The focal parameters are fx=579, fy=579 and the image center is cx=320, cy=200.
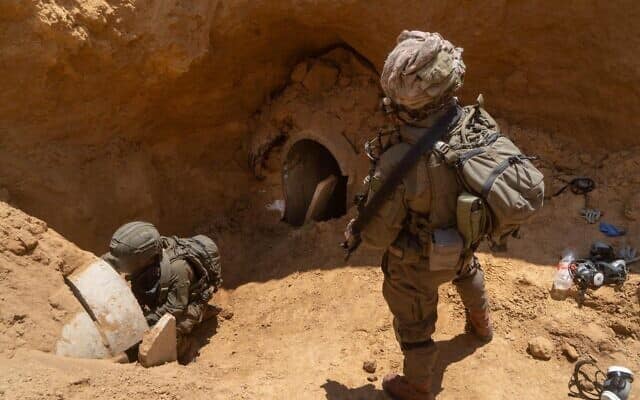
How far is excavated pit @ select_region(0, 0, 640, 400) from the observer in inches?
152

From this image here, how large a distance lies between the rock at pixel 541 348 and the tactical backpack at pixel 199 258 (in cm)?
243

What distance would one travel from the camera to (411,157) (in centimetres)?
300

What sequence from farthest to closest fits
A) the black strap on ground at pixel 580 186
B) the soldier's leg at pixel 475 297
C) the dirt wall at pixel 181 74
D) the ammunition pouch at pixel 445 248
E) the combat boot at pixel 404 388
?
the black strap on ground at pixel 580 186, the dirt wall at pixel 181 74, the soldier's leg at pixel 475 297, the combat boot at pixel 404 388, the ammunition pouch at pixel 445 248

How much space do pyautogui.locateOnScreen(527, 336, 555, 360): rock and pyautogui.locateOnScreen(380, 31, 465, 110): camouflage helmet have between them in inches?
76.8

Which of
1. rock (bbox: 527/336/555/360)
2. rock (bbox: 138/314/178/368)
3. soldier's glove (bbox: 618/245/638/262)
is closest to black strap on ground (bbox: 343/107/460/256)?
rock (bbox: 138/314/178/368)

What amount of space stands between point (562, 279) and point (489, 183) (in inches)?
68.9

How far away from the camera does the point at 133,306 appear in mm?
3793

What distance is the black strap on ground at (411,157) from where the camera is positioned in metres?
3.00

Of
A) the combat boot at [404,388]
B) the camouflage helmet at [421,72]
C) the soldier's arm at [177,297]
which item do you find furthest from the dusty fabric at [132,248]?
the camouflage helmet at [421,72]

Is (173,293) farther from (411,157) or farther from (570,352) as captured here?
(570,352)

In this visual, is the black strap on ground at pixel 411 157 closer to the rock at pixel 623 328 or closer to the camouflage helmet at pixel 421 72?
the camouflage helmet at pixel 421 72

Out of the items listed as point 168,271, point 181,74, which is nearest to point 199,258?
point 168,271

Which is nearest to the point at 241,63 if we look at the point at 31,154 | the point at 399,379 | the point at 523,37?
the point at 31,154

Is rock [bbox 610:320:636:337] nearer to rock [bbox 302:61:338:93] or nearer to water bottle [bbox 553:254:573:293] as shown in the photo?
water bottle [bbox 553:254:573:293]
